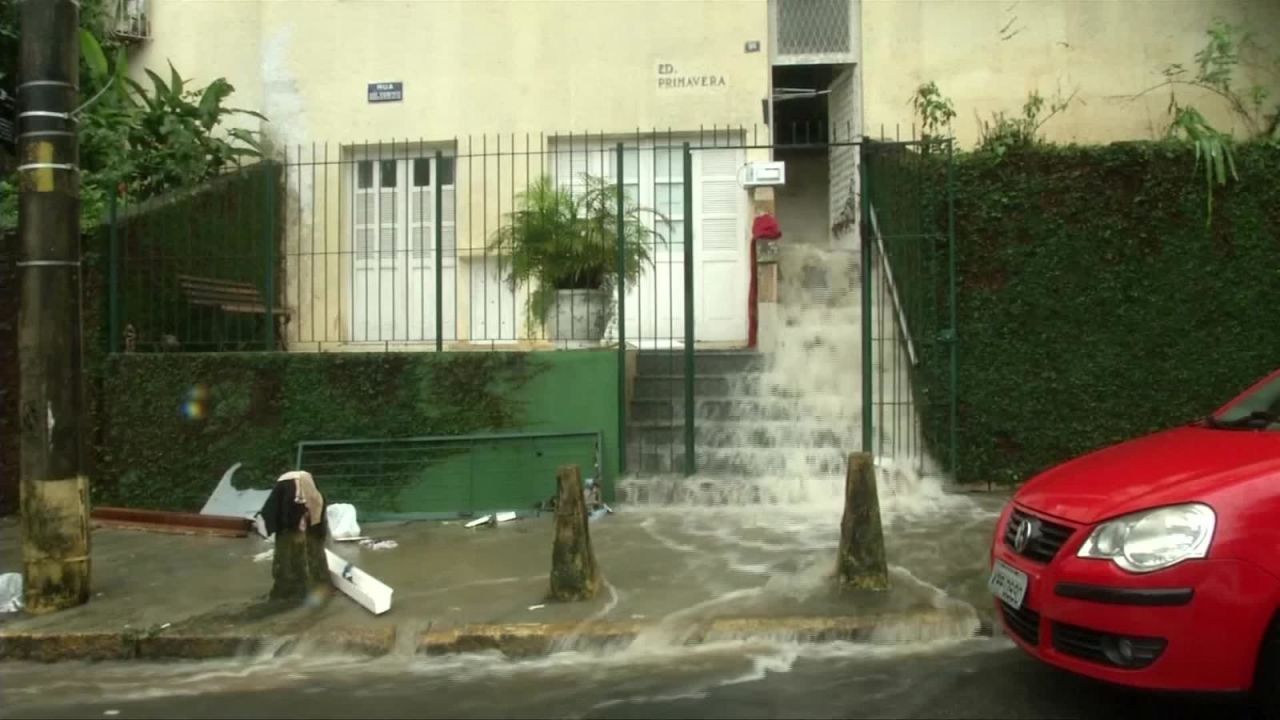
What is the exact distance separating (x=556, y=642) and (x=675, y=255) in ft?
21.8

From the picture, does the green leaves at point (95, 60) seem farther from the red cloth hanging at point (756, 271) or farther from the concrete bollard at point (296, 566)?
the red cloth hanging at point (756, 271)

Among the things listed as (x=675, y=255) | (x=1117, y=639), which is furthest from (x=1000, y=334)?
(x=1117, y=639)

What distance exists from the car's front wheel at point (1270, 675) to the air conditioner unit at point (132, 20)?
1346 centimetres

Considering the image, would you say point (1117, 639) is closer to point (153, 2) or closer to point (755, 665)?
point (755, 665)

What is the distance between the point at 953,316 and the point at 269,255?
20.7 feet

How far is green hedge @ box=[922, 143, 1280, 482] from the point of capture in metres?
8.91

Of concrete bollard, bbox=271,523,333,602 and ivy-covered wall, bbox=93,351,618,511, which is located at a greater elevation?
ivy-covered wall, bbox=93,351,618,511

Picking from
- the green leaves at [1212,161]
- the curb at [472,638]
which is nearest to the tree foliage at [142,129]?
the curb at [472,638]

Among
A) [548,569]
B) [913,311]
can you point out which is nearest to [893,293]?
[913,311]

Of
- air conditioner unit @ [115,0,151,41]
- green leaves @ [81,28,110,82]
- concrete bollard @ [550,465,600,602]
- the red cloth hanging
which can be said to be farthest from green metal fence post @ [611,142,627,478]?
air conditioner unit @ [115,0,151,41]

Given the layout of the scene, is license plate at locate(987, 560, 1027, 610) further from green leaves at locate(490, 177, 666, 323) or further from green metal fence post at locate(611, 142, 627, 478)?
green leaves at locate(490, 177, 666, 323)

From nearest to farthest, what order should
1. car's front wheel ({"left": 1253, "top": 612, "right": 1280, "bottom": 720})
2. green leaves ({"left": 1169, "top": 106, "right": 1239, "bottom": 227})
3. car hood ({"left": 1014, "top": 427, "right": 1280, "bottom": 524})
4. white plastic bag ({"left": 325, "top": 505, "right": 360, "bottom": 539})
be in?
car's front wheel ({"left": 1253, "top": 612, "right": 1280, "bottom": 720}) → car hood ({"left": 1014, "top": 427, "right": 1280, "bottom": 524}) → white plastic bag ({"left": 325, "top": 505, "right": 360, "bottom": 539}) → green leaves ({"left": 1169, "top": 106, "right": 1239, "bottom": 227})

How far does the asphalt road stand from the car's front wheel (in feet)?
1.84

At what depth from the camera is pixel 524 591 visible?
258 inches
